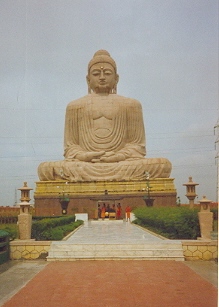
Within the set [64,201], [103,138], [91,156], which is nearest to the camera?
[64,201]

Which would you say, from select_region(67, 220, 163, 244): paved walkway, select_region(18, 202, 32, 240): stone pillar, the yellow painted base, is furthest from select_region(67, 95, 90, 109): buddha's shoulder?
select_region(18, 202, 32, 240): stone pillar

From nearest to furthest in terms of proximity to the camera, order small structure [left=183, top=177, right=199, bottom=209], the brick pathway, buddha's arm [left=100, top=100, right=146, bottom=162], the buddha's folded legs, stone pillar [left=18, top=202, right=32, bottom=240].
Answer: the brick pathway, stone pillar [left=18, top=202, right=32, bottom=240], small structure [left=183, top=177, right=199, bottom=209], the buddha's folded legs, buddha's arm [left=100, top=100, right=146, bottom=162]

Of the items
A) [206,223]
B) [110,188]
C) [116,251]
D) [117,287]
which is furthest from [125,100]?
[117,287]

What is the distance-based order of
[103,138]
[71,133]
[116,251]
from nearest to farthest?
1. [116,251]
2. [103,138]
3. [71,133]

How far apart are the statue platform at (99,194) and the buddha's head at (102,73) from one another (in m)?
5.96

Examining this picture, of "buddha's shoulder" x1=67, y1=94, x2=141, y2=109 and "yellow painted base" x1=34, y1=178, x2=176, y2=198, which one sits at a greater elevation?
"buddha's shoulder" x1=67, y1=94, x2=141, y2=109

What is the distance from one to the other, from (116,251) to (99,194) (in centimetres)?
1305

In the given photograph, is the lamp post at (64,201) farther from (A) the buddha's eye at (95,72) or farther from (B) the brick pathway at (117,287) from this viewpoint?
(B) the brick pathway at (117,287)

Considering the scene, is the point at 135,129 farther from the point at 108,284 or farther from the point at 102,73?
the point at 108,284

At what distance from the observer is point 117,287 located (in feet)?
18.6

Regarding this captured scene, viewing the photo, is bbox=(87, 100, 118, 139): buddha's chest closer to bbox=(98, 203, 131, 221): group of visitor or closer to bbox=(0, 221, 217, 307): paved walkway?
bbox=(98, 203, 131, 221): group of visitor

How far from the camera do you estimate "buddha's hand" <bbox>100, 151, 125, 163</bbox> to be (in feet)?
74.6

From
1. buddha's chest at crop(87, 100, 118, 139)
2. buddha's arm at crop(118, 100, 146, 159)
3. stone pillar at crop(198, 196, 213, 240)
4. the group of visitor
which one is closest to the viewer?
stone pillar at crop(198, 196, 213, 240)

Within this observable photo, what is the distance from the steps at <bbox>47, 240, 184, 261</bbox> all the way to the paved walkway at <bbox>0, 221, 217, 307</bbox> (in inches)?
14.7
